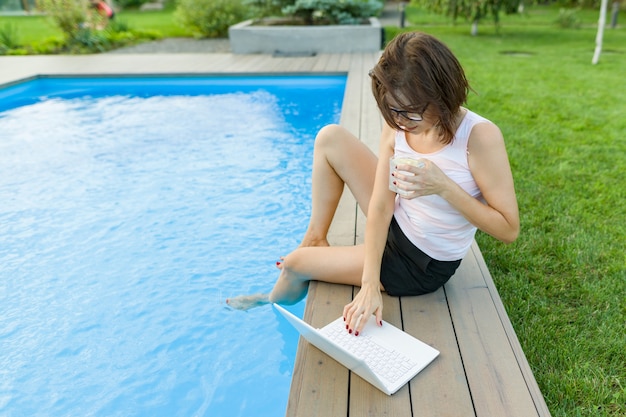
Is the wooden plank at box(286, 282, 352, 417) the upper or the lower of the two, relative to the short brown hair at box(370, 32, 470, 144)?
lower

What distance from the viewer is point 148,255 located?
3.25 m

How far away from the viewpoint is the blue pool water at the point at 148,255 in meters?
2.28

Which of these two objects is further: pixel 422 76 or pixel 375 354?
pixel 375 354

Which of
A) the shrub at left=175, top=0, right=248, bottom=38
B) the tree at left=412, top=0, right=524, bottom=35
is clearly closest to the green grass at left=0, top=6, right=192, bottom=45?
the shrub at left=175, top=0, right=248, bottom=38

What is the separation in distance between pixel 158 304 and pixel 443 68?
2.01 meters

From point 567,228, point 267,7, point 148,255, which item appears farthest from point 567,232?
point 267,7

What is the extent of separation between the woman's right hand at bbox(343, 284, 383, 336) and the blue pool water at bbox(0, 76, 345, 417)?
1.97ft

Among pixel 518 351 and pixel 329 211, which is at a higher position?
pixel 329 211

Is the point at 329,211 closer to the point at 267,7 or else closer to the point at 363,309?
the point at 363,309

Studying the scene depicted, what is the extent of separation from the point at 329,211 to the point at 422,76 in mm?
951

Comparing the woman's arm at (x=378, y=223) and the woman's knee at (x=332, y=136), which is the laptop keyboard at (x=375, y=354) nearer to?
the woman's arm at (x=378, y=223)

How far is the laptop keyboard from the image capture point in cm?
163

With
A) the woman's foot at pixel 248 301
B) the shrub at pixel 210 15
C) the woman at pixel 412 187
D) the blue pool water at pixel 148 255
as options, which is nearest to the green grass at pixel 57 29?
the shrub at pixel 210 15

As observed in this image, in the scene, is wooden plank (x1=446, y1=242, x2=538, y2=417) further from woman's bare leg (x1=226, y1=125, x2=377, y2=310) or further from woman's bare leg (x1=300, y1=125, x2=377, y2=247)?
woman's bare leg (x1=300, y1=125, x2=377, y2=247)
